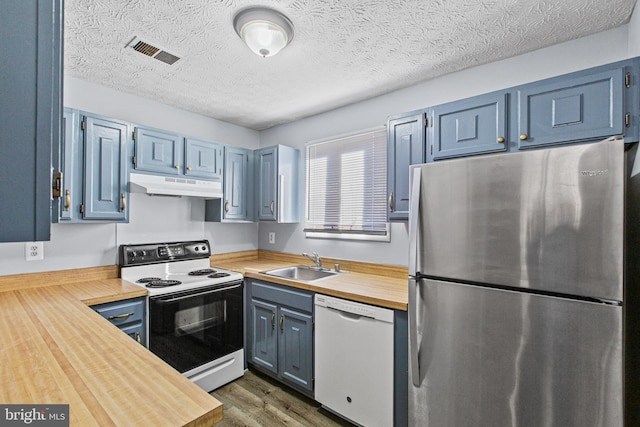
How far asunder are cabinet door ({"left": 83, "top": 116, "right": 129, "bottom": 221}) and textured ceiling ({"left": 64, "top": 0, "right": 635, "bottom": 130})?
1.40 feet

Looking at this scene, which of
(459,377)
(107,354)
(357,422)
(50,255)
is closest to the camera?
(107,354)

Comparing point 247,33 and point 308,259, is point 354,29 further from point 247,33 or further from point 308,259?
point 308,259

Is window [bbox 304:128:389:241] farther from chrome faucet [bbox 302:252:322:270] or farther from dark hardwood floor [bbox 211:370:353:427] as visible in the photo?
dark hardwood floor [bbox 211:370:353:427]

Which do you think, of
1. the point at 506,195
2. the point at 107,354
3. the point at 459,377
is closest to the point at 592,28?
the point at 506,195

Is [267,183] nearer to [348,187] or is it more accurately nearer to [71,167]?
[348,187]

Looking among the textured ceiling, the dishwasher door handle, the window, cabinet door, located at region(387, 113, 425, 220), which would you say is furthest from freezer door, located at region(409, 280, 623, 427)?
the textured ceiling

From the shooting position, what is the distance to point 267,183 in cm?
314

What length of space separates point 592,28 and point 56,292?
3.68 metres

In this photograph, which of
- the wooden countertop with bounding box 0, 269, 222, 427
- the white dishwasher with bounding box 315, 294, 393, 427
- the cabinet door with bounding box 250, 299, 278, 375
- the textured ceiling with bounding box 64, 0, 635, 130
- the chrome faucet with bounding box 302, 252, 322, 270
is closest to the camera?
the wooden countertop with bounding box 0, 269, 222, 427

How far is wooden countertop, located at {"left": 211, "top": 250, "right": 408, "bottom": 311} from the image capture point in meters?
1.93

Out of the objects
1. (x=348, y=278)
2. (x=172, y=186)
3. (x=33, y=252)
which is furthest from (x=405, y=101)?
(x=33, y=252)

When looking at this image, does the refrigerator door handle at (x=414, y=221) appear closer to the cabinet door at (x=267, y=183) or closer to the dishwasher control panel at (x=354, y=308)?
the dishwasher control panel at (x=354, y=308)

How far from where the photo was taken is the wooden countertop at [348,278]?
75.9 inches

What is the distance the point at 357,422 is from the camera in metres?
1.97
